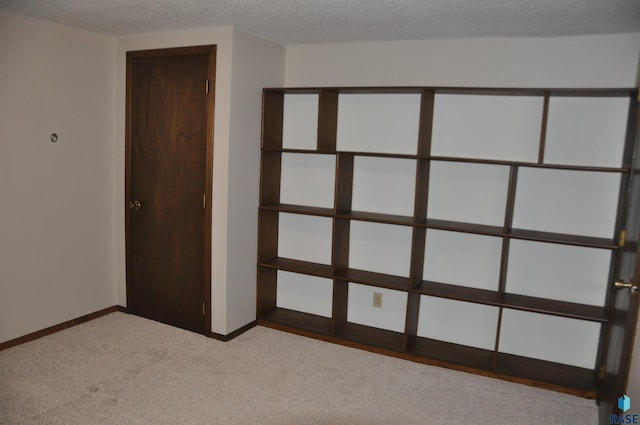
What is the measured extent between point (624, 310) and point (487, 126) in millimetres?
1469

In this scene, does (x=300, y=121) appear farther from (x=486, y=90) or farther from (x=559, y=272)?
(x=559, y=272)

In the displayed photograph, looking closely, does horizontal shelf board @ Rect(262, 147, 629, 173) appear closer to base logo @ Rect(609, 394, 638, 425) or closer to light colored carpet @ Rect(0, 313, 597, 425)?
base logo @ Rect(609, 394, 638, 425)

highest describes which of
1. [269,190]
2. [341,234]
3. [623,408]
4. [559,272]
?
[269,190]

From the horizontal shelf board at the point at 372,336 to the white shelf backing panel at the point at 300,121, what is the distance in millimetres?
1418

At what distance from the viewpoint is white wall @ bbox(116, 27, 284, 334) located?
3309mm

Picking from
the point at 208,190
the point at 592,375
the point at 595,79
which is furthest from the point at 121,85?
the point at 592,375

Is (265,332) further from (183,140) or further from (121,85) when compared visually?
(121,85)

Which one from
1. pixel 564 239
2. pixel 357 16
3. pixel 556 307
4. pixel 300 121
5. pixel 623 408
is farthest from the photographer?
pixel 300 121

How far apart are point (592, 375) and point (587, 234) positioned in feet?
2.96

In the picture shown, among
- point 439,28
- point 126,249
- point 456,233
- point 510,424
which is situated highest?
point 439,28

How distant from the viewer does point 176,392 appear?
9.18 ft

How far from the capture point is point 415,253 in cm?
329

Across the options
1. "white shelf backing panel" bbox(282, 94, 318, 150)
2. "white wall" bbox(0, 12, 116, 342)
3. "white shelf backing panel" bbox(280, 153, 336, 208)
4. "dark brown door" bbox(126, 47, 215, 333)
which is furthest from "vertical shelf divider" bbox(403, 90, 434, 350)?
"white wall" bbox(0, 12, 116, 342)

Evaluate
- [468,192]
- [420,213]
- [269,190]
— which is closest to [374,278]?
[420,213]
